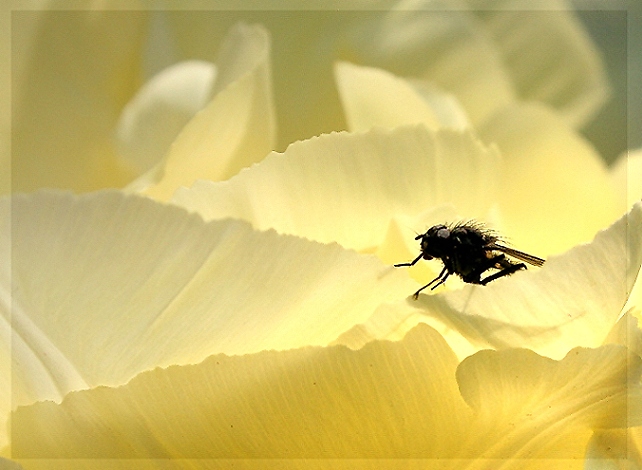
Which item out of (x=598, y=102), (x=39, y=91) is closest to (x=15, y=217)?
(x=39, y=91)

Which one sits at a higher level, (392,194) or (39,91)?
(39,91)

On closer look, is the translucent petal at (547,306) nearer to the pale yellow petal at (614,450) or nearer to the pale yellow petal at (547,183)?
the pale yellow petal at (614,450)

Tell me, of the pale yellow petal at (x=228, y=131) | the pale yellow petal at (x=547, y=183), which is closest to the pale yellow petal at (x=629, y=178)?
A: the pale yellow petal at (x=547, y=183)

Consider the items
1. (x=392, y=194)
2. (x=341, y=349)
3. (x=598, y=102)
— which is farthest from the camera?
(x=598, y=102)

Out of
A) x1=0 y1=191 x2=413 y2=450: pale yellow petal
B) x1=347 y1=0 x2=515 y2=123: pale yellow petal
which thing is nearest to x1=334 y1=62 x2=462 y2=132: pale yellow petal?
x1=347 y1=0 x2=515 y2=123: pale yellow petal

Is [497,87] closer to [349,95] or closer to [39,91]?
[349,95]
